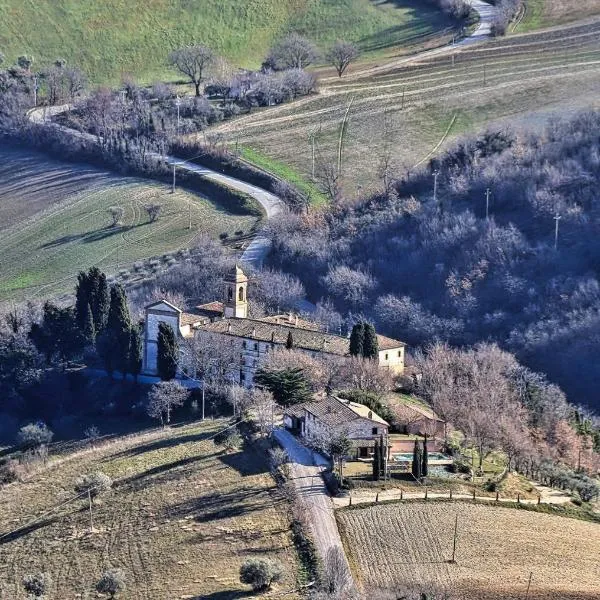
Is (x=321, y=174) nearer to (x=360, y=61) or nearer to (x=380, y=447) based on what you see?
(x=360, y=61)

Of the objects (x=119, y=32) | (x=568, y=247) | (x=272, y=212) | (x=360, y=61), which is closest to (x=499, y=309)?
(x=568, y=247)

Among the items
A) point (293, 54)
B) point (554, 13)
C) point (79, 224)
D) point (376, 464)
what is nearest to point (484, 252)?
point (79, 224)

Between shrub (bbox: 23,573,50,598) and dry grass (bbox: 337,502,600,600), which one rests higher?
dry grass (bbox: 337,502,600,600)

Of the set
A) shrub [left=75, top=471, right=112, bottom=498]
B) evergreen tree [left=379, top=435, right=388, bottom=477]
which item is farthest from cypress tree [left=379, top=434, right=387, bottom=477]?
shrub [left=75, top=471, right=112, bottom=498]

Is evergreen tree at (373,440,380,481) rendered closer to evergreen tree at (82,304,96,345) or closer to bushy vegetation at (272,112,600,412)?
bushy vegetation at (272,112,600,412)

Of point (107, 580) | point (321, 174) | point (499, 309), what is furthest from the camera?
point (321, 174)

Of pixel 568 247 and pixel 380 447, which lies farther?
pixel 568 247

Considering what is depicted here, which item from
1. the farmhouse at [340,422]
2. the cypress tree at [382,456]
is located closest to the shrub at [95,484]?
the farmhouse at [340,422]
